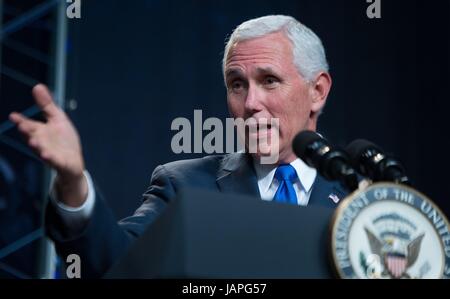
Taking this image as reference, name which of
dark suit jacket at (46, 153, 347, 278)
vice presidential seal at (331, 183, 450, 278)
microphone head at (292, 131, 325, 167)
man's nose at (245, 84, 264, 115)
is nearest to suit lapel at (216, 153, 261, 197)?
dark suit jacket at (46, 153, 347, 278)

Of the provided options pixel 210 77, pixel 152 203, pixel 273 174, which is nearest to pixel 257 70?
pixel 273 174

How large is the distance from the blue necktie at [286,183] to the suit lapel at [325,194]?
4cm

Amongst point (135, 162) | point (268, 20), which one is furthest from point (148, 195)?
point (135, 162)

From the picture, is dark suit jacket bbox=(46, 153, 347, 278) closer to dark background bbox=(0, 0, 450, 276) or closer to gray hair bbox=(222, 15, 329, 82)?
gray hair bbox=(222, 15, 329, 82)

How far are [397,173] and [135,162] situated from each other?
1.81 meters

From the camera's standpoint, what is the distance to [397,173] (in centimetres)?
113

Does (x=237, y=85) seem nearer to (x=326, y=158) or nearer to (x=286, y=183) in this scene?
(x=286, y=183)

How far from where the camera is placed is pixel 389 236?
100 centimetres

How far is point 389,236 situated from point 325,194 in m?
0.69

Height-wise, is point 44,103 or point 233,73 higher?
point 233,73

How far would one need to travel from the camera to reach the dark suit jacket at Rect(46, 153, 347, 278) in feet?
3.67

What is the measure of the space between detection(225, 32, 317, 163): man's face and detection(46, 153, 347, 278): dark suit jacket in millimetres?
87

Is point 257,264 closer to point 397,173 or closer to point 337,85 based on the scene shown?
point 397,173

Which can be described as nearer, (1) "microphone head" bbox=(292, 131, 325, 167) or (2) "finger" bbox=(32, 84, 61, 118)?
(2) "finger" bbox=(32, 84, 61, 118)
